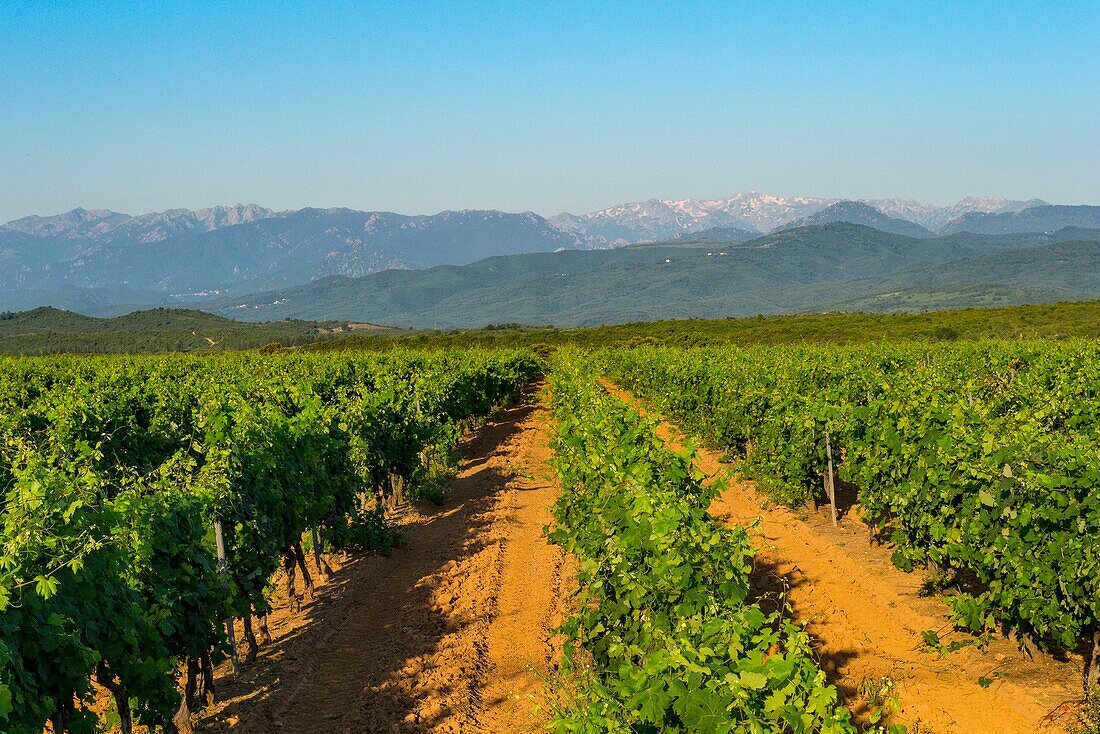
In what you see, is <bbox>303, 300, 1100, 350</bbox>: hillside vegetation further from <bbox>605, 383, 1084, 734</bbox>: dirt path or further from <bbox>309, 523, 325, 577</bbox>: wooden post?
<bbox>309, 523, 325, 577</bbox>: wooden post

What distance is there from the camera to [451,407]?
20.6 m

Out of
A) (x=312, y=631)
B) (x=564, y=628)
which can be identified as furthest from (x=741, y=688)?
(x=312, y=631)

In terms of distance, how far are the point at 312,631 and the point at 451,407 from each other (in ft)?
37.8

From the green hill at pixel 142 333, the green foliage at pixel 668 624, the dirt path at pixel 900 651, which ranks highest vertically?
the green hill at pixel 142 333

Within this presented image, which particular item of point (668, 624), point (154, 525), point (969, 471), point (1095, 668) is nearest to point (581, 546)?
point (668, 624)

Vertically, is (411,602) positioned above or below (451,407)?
below

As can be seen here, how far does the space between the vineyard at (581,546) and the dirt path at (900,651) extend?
9.2 inches

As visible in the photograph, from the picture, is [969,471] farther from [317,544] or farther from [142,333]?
[142,333]

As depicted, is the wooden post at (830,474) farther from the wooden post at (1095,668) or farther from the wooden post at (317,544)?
the wooden post at (317,544)

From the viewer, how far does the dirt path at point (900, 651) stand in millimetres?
6805

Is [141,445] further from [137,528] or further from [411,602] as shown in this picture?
[137,528]

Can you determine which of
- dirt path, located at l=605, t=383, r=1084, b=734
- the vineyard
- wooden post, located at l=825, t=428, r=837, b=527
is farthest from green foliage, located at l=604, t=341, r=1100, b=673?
dirt path, located at l=605, t=383, r=1084, b=734

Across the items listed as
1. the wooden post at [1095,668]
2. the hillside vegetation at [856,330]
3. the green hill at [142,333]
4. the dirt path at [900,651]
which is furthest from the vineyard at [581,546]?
the green hill at [142,333]

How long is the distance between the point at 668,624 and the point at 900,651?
14.0ft
